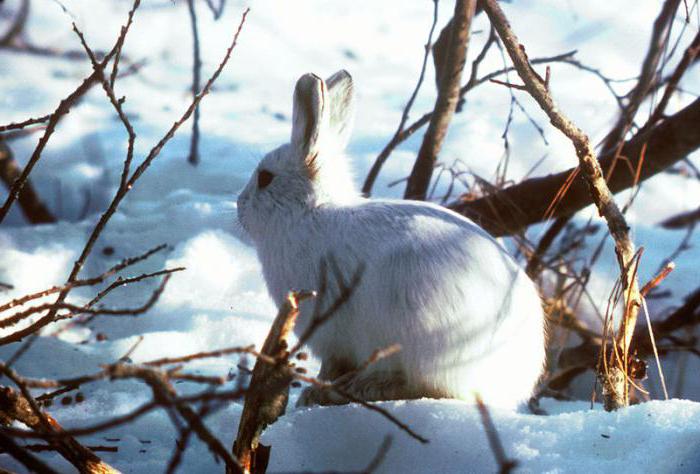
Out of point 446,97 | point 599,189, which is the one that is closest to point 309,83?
point 599,189

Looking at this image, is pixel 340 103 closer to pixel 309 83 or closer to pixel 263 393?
pixel 309 83

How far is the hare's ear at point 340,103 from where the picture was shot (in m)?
2.45

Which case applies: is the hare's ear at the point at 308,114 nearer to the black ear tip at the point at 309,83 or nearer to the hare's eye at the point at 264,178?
the black ear tip at the point at 309,83

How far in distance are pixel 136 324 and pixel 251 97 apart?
2.24m

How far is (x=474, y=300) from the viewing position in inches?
76.2

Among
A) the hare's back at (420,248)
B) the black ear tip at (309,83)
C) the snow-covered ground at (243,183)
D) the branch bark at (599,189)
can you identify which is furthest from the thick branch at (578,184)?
the black ear tip at (309,83)

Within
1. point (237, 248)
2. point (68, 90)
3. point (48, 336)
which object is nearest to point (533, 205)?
point (237, 248)

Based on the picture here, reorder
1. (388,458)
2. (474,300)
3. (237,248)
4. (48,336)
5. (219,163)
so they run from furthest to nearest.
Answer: (219,163)
(237,248)
(48,336)
(474,300)
(388,458)

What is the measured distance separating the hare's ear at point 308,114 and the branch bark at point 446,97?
0.97 m

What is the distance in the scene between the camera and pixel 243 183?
165 inches

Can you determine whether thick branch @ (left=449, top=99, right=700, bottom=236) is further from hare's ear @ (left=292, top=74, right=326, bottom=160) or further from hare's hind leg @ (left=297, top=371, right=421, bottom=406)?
hare's hind leg @ (left=297, top=371, right=421, bottom=406)

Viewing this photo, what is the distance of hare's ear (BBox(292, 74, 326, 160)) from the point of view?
7.02ft

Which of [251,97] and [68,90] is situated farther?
[251,97]

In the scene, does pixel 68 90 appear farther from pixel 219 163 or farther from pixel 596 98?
pixel 596 98
